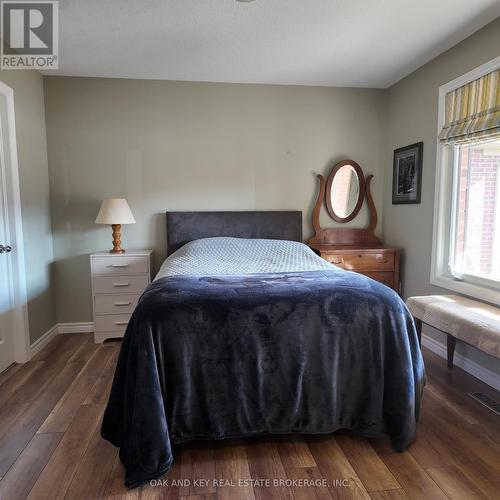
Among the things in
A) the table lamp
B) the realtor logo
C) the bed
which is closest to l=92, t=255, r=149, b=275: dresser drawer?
the table lamp

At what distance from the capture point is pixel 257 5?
218cm

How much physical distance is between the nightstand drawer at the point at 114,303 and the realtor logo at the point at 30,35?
1.93 m

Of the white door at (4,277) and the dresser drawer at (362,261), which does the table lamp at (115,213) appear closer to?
the white door at (4,277)

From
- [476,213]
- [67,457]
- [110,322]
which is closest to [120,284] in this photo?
[110,322]

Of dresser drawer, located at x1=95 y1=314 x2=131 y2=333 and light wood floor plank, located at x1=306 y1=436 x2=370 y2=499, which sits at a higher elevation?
dresser drawer, located at x1=95 y1=314 x2=131 y2=333

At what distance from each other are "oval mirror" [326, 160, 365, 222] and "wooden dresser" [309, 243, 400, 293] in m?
0.49

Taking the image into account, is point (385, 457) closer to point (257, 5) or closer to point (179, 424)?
point (179, 424)

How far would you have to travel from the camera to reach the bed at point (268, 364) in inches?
65.2

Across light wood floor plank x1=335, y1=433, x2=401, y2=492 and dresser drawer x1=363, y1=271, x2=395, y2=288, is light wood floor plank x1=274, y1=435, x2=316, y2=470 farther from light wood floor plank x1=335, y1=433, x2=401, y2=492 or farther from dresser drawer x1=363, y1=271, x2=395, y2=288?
dresser drawer x1=363, y1=271, x2=395, y2=288

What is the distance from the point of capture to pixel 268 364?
1.73 meters

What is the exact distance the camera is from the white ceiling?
2.21m

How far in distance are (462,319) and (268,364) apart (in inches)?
50.9

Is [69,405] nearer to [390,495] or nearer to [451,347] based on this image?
[390,495]

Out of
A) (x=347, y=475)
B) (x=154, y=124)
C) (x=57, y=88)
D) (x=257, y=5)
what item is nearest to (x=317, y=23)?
(x=257, y=5)
